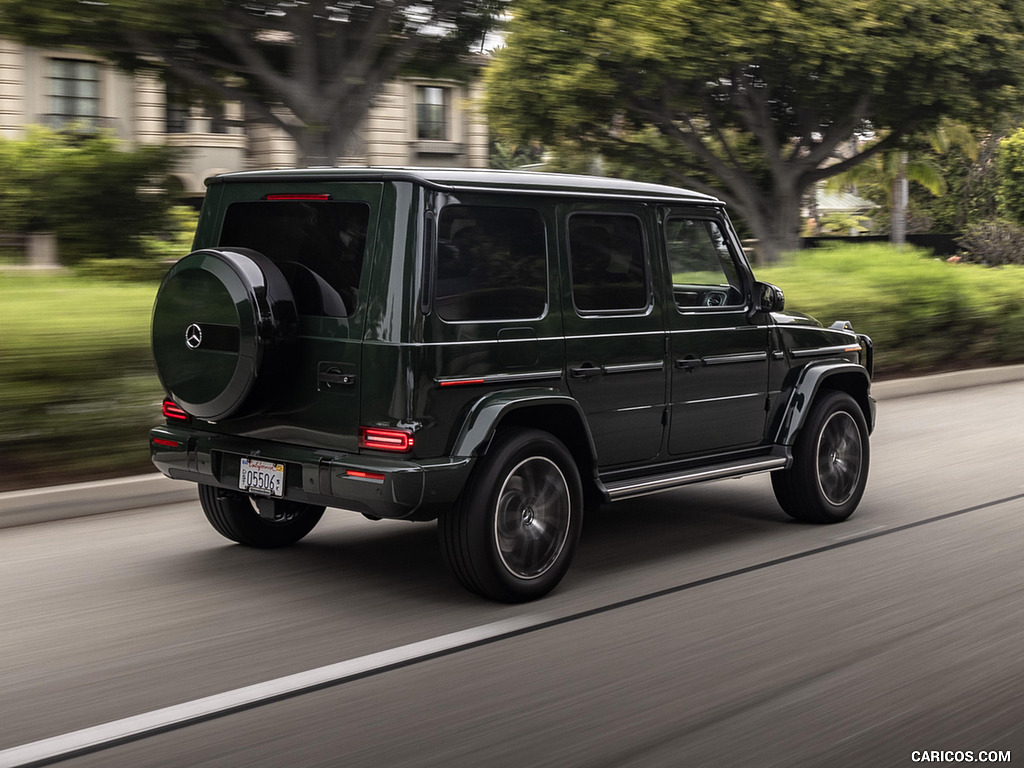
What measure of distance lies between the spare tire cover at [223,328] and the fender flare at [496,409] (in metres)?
0.88

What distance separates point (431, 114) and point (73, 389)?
3511 cm

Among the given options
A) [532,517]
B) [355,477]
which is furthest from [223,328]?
[532,517]

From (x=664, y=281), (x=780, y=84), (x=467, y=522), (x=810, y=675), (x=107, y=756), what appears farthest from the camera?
(x=780, y=84)

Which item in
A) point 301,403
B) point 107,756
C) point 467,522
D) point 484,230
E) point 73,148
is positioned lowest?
point 107,756

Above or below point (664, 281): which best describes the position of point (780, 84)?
above

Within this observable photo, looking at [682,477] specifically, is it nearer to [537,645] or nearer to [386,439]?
[537,645]

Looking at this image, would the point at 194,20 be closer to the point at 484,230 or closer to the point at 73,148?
the point at 73,148

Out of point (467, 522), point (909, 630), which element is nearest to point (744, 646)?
point (909, 630)

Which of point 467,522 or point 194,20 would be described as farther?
point 194,20

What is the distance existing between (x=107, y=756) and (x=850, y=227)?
2055 inches

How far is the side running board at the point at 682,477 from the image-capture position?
6250mm

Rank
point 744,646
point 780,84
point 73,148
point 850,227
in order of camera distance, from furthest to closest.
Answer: point 850,227
point 780,84
point 73,148
point 744,646

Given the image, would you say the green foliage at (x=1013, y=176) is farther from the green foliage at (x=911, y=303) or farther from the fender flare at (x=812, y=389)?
the fender flare at (x=812, y=389)

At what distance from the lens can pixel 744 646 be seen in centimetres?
515
